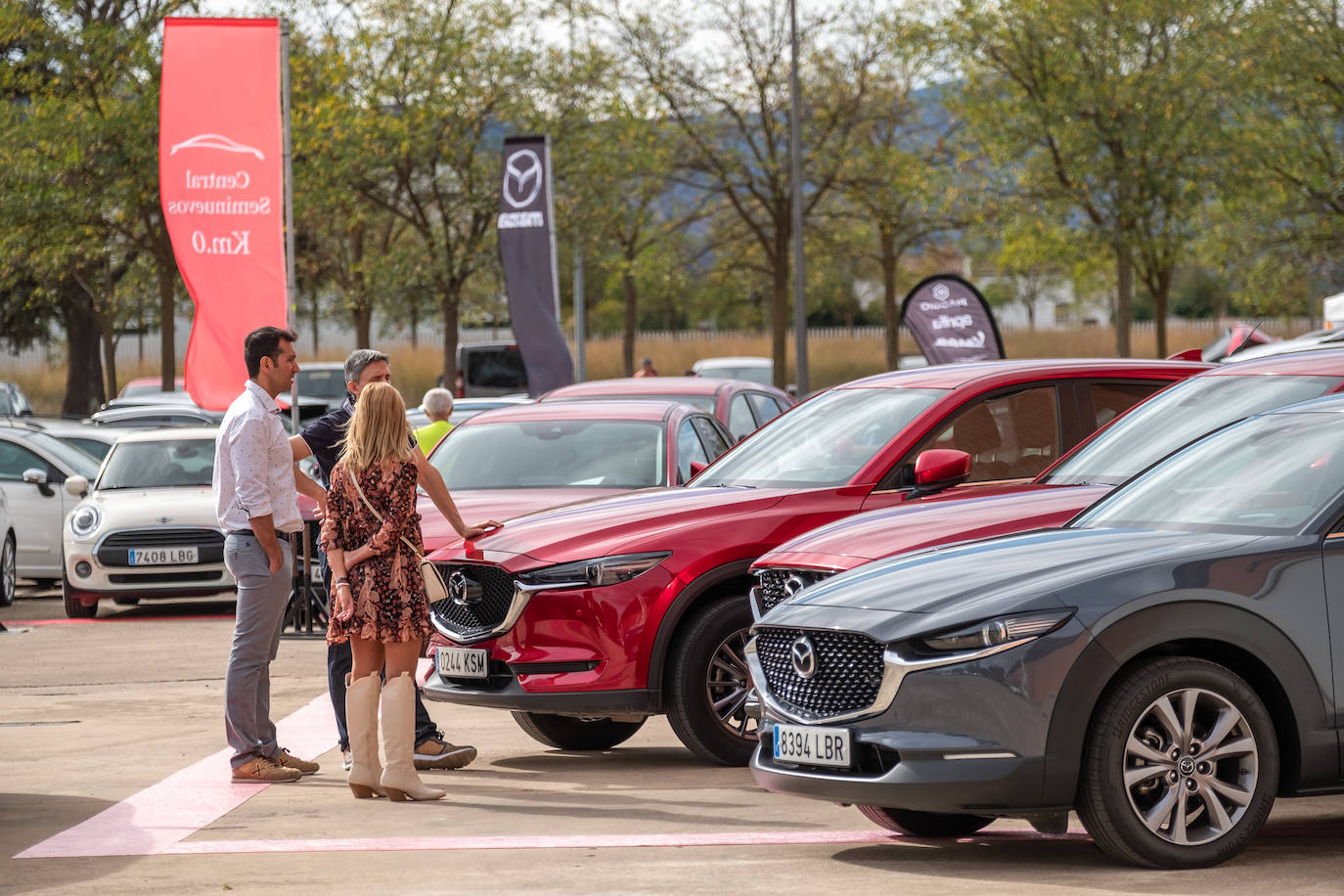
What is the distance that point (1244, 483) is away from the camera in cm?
693

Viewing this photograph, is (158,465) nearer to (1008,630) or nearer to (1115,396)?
(1115,396)

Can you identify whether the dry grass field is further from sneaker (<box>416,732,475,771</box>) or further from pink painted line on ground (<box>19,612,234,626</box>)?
sneaker (<box>416,732,475,771</box>)

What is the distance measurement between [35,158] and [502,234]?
12.8 meters

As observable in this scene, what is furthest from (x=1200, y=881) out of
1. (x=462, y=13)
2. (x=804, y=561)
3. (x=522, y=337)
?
(x=462, y=13)

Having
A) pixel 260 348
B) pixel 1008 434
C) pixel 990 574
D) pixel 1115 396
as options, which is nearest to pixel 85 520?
pixel 260 348

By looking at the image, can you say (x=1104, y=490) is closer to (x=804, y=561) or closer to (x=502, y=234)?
(x=804, y=561)


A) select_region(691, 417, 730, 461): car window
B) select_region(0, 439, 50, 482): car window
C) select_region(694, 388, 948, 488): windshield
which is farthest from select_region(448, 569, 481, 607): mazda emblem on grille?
select_region(0, 439, 50, 482): car window

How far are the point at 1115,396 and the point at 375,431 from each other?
149 inches

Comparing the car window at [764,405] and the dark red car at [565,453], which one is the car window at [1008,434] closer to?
the dark red car at [565,453]

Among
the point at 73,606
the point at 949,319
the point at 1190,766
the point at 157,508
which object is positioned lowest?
the point at 73,606

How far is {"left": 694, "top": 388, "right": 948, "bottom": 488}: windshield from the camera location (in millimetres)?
9195

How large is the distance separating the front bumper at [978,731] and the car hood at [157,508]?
1061cm

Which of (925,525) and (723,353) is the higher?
(723,353)

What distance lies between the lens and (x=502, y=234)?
24219 mm
